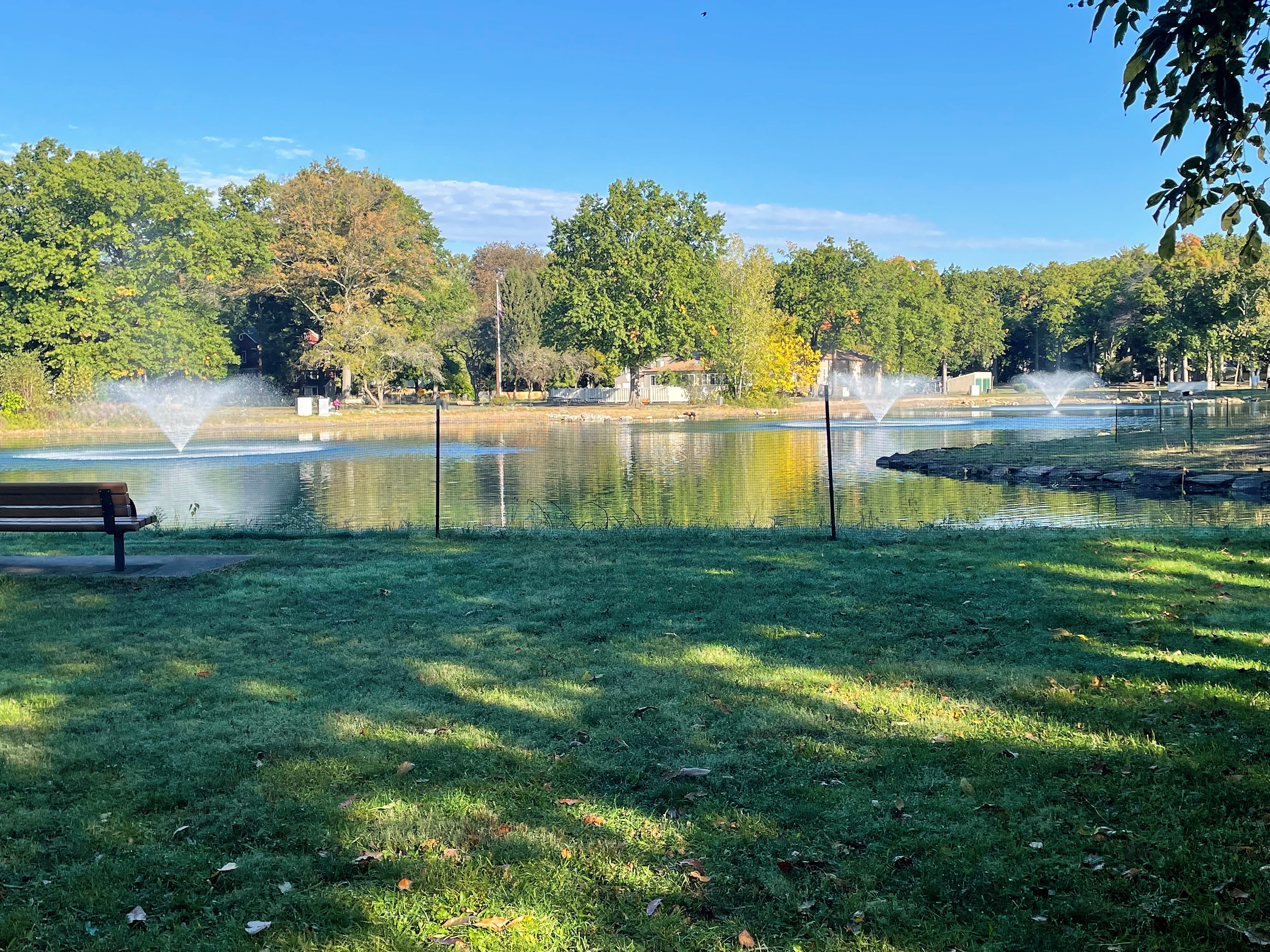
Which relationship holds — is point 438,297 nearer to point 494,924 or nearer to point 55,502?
point 55,502

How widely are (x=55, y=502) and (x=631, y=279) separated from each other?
68.1 meters

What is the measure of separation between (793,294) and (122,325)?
59.9m

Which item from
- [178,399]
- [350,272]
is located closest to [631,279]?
[350,272]

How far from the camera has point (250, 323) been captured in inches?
3029

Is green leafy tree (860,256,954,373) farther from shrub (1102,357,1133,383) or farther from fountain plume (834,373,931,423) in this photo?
shrub (1102,357,1133,383)

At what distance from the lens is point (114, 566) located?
32.1ft

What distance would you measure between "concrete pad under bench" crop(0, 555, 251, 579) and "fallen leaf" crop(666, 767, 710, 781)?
6234 mm

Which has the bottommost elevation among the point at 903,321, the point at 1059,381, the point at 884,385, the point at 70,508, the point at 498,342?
the point at 70,508

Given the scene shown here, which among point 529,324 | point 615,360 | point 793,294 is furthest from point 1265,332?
point 529,324

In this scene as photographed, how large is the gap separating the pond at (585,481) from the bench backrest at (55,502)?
228 inches

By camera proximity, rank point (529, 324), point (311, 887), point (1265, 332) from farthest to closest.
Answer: point (529, 324), point (1265, 332), point (311, 887)

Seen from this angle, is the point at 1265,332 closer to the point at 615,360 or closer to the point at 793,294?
the point at 793,294

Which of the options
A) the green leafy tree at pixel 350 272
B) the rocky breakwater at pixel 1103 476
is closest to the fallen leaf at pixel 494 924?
the rocky breakwater at pixel 1103 476

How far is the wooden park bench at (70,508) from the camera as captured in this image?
9688 millimetres
